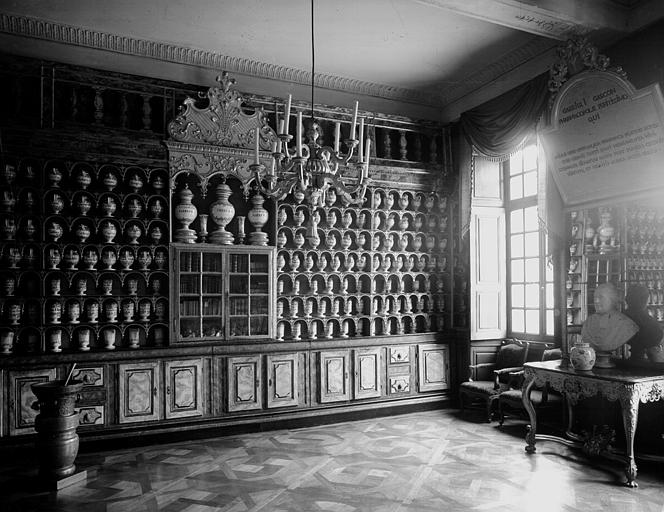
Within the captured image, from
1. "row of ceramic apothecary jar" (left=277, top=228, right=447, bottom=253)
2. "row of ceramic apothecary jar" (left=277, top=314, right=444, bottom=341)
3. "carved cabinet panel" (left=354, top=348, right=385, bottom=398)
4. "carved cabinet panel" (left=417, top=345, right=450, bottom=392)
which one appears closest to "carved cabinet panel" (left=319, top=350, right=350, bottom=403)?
"carved cabinet panel" (left=354, top=348, right=385, bottom=398)

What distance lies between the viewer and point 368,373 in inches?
256

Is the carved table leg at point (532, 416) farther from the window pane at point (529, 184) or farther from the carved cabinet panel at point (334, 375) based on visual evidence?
the window pane at point (529, 184)

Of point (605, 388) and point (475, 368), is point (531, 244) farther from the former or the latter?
point (605, 388)

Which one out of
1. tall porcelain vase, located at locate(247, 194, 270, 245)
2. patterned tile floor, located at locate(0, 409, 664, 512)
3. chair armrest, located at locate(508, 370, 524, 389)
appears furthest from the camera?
tall porcelain vase, located at locate(247, 194, 270, 245)

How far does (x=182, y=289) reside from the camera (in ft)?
19.1

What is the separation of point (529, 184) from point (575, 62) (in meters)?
2.08

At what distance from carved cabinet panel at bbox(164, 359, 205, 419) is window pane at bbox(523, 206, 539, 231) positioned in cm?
448

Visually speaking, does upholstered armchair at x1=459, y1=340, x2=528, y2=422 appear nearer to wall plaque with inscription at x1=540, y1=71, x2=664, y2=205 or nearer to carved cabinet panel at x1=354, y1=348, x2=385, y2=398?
carved cabinet panel at x1=354, y1=348, x2=385, y2=398

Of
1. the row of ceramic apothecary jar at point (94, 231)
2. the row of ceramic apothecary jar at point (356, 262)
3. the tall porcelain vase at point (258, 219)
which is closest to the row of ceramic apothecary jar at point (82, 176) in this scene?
the row of ceramic apothecary jar at point (94, 231)

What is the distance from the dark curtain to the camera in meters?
5.62

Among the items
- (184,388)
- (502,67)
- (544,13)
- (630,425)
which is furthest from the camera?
(502,67)

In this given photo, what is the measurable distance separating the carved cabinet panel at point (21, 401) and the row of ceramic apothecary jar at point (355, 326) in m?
2.61

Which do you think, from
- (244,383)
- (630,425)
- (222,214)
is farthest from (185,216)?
(630,425)

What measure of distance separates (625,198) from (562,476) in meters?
2.49
